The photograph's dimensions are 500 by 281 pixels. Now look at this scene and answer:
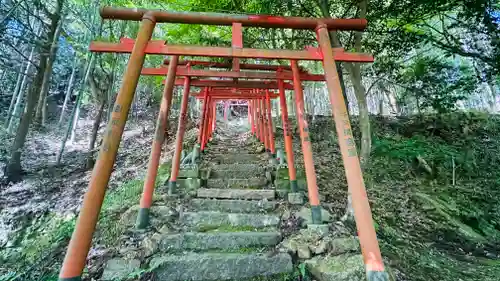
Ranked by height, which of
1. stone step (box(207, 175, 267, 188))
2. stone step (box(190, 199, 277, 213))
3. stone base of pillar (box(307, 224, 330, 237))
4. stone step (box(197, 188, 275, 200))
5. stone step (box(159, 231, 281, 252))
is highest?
stone step (box(207, 175, 267, 188))

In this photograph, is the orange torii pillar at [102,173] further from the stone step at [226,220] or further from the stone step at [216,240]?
the stone step at [226,220]

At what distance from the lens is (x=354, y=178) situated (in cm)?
251

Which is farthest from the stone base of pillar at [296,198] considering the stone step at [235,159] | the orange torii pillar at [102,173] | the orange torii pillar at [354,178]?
the orange torii pillar at [102,173]

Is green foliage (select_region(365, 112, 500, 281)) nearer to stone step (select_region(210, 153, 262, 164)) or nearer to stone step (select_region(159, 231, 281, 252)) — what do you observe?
stone step (select_region(159, 231, 281, 252))

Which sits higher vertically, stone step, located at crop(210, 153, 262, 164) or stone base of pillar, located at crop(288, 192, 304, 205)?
stone step, located at crop(210, 153, 262, 164)

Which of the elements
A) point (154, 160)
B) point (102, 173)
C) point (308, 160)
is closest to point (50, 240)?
point (154, 160)

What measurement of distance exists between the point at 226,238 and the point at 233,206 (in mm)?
886

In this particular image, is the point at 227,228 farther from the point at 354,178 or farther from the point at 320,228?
the point at 354,178

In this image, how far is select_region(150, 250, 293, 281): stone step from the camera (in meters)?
2.88

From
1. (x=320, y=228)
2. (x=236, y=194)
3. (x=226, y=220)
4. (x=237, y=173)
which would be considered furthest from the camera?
(x=237, y=173)

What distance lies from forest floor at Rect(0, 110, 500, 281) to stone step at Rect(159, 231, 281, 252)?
847 mm

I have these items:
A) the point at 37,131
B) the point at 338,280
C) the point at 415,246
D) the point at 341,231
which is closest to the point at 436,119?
the point at 415,246

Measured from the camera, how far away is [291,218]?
3.93 meters

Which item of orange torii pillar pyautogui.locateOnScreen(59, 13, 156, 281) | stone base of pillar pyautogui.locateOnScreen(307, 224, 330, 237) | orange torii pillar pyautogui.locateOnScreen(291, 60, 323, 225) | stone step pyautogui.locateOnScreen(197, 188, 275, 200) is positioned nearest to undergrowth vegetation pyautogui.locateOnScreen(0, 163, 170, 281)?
stone step pyautogui.locateOnScreen(197, 188, 275, 200)
